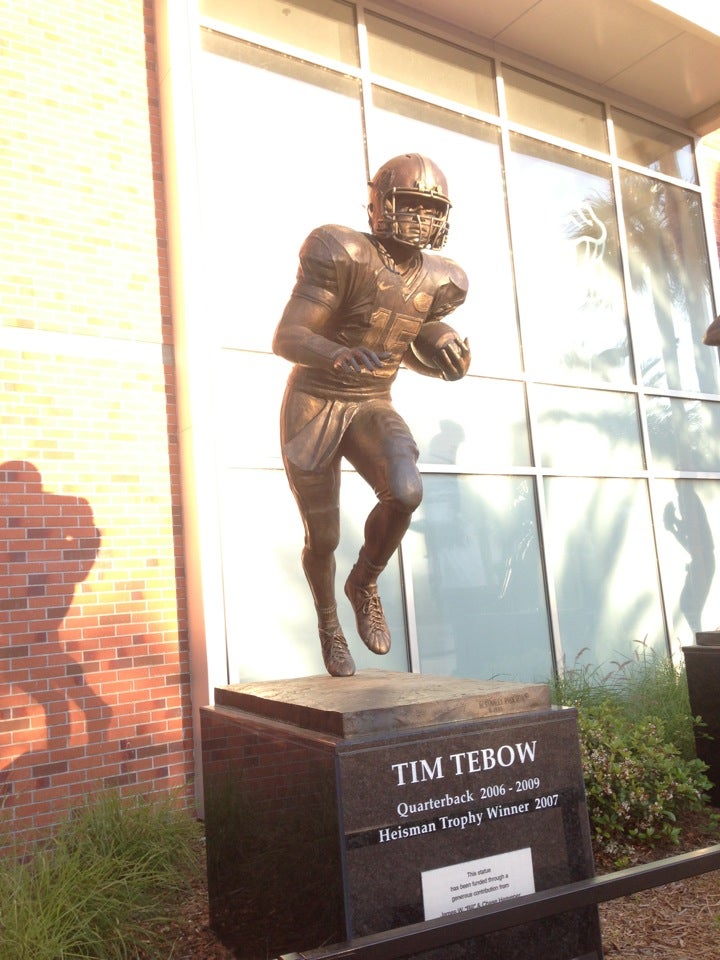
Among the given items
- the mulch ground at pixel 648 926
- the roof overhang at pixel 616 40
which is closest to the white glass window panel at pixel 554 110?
the roof overhang at pixel 616 40

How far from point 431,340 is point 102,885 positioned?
2762mm

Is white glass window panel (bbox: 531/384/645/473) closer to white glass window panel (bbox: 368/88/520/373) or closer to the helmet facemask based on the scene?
white glass window panel (bbox: 368/88/520/373)

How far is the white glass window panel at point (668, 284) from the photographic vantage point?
983 centimetres

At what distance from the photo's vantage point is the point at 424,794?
273cm

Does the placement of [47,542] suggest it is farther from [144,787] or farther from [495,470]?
[495,470]

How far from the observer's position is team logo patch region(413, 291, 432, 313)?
11.5 feet

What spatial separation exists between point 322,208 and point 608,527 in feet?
13.5

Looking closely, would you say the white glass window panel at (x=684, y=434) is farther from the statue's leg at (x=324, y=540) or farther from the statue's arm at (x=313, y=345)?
A: the statue's arm at (x=313, y=345)

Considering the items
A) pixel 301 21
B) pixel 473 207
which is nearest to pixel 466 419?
pixel 473 207

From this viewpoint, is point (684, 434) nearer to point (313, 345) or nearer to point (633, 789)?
point (633, 789)

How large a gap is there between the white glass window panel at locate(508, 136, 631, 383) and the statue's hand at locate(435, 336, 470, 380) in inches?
190

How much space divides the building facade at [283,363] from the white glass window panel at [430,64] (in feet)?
0.09

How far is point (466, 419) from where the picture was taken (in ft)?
25.7

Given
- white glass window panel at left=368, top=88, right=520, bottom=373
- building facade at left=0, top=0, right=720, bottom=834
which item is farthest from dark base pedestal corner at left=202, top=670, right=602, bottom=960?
white glass window panel at left=368, top=88, right=520, bottom=373
